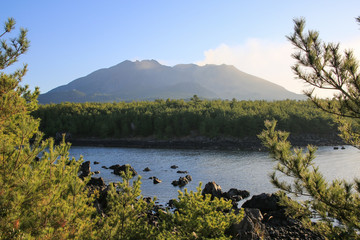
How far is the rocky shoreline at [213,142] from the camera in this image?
6178 centimetres

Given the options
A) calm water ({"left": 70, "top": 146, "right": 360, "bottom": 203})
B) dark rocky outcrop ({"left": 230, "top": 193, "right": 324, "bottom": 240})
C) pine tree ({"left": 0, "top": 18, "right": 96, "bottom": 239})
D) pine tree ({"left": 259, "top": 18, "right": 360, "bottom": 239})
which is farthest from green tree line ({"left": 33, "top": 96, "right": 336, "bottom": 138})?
pine tree ({"left": 0, "top": 18, "right": 96, "bottom": 239})

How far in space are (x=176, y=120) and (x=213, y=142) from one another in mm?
13225

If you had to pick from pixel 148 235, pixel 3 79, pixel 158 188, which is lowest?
pixel 158 188

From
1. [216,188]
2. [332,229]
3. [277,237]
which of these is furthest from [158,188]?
[332,229]

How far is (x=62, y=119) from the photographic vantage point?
3401 inches

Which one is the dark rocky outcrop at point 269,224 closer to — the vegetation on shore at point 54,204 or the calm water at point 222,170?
the vegetation on shore at point 54,204

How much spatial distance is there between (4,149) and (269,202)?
16.2 m

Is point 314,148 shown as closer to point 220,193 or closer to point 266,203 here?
point 266,203

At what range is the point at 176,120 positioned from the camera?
3027 inches

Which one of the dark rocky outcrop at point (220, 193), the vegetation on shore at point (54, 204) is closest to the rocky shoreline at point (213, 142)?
the dark rocky outcrop at point (220, 193)

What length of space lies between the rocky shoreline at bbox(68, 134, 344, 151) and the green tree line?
1.83 meters

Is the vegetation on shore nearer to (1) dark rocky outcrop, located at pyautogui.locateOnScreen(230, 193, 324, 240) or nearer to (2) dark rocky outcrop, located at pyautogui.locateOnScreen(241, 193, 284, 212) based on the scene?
(1) dark rocky outcrop, located at pyautogui.locateOnScreen(230, 193, 324, 240)

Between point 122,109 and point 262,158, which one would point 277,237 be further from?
point 122,109

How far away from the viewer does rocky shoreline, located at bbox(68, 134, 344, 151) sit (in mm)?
61781
